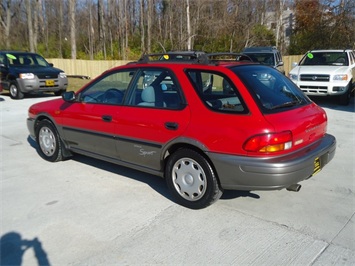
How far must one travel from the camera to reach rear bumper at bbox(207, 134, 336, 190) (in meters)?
3.07

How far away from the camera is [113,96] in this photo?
Answer: 4344mm

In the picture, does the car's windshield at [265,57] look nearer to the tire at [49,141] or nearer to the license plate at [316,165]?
the tire at [49,141]

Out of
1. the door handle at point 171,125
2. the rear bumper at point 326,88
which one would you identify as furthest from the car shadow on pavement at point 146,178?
the rear bumper at point 326,88

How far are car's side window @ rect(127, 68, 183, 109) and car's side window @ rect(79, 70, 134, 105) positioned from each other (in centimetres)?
19

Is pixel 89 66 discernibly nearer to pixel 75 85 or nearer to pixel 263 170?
pixel 75 85

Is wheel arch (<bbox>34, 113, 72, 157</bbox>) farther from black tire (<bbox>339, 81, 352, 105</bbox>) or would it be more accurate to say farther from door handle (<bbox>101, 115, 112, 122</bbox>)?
Result: black tire (<bbox>339, 81, 352, 105</bbox>)

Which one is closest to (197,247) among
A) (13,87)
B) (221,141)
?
(221,141)

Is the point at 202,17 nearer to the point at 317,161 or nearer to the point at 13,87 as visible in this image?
the point at 13,87

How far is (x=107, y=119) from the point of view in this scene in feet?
13.7

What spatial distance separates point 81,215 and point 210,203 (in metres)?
1.38

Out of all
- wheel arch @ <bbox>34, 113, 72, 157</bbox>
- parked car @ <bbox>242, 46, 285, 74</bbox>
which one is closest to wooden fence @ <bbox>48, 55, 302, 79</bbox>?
parked car @ <bbox>242, 46, 285, 74</bbox>

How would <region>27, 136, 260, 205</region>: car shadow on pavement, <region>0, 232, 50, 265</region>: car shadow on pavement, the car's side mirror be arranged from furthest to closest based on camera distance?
the car's side mirror, <region>27, 136, 260, 205</region>: car shadow on pavement, <region>0, 232, 50, 265</region>: car shadow on pavement

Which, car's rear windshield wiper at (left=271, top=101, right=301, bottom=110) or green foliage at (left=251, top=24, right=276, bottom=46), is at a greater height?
green foliage at (left=251, top=24, right=276, bottom=46)

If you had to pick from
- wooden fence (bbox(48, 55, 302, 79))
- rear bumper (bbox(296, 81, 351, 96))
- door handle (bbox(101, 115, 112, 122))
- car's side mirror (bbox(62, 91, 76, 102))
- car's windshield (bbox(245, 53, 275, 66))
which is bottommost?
door handle (bbox(101, 115, 112, 122))
